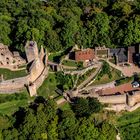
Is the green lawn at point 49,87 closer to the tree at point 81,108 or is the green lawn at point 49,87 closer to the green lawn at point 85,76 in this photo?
the green lawn at point 85,76

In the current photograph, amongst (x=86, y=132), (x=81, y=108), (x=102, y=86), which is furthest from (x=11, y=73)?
(x=86, y=132)

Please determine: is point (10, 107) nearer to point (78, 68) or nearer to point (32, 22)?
point (78, 68)

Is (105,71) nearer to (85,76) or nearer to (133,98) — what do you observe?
(85,76)

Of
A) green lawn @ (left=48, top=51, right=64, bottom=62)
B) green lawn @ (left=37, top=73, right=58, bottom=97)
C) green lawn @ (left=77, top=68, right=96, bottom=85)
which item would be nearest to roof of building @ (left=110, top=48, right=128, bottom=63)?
green lawn @ (left=77, top=68, right=96, bottom=85)

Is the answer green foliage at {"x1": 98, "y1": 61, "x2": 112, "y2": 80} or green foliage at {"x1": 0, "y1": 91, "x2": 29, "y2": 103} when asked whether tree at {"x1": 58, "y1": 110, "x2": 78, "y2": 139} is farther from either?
green foliage at {"x1": 98, "y1": 61, "x2": 112, "y2": 80}

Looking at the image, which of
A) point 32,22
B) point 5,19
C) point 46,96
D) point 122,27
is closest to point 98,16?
point 122,27

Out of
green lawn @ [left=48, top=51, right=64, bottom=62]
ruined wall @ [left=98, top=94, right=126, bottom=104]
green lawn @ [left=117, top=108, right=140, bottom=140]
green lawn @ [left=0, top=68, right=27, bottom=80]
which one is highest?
green lawn @ [left=48, top=51, right=64, bottom=62]
